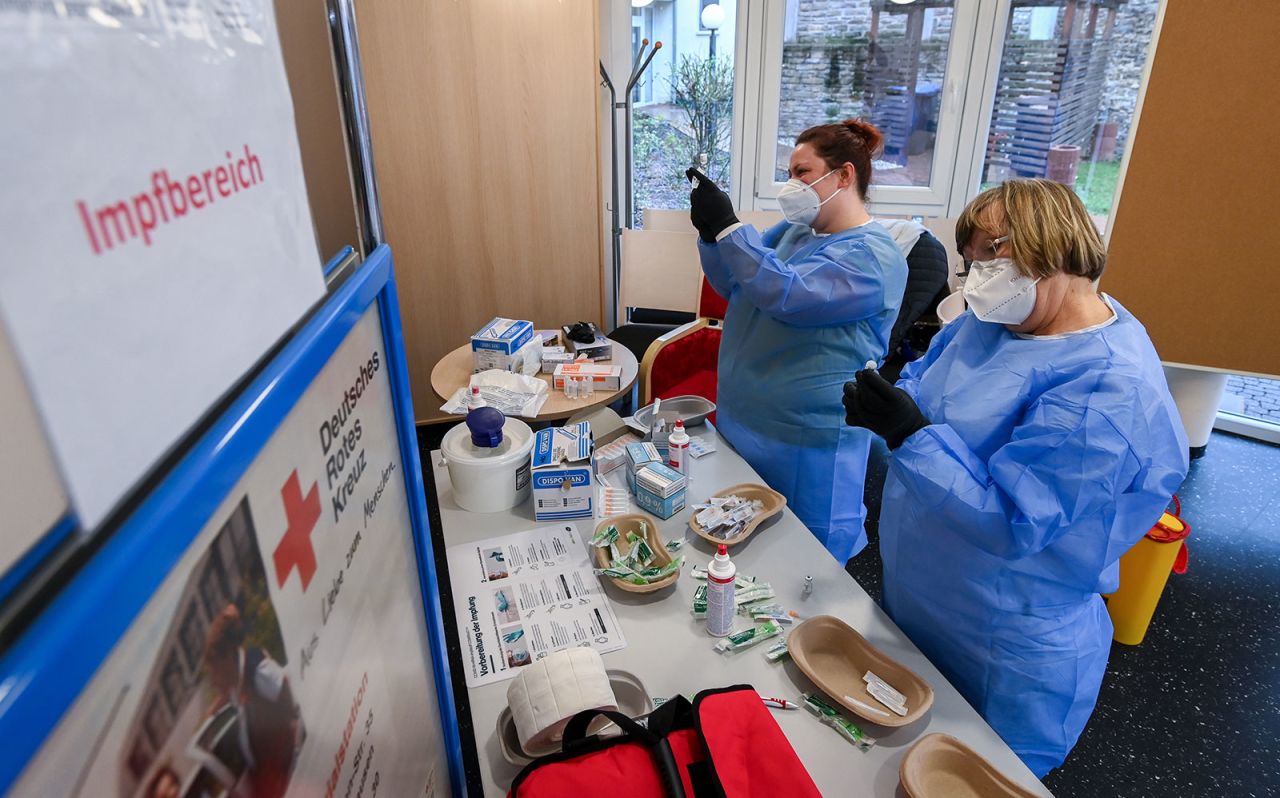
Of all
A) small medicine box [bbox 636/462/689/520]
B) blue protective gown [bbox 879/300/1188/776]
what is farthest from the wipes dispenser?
blue protective gown [bbox 879/300/1188/776]

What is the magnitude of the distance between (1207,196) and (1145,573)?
59.3 inches

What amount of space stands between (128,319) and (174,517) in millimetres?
69

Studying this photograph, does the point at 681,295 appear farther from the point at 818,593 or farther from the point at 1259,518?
the point at 1259,518

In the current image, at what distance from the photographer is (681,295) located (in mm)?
3365

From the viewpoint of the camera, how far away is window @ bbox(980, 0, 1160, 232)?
326 cm

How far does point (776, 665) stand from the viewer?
1.11 metres

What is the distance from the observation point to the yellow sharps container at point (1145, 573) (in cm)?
202

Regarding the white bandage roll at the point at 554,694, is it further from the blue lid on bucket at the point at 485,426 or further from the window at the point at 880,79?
the window at the point at 880,79

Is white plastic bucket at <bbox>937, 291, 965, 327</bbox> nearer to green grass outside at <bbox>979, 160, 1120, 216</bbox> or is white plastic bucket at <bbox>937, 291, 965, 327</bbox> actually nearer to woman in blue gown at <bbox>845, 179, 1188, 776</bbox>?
woman in blue gown at <bbox>845, 179, 1188, 776</bbox>

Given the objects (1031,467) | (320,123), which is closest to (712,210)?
(1031,467)

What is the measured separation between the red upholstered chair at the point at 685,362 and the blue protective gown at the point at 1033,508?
1.37 metres

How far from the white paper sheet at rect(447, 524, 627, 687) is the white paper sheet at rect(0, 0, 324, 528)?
913 millimetres

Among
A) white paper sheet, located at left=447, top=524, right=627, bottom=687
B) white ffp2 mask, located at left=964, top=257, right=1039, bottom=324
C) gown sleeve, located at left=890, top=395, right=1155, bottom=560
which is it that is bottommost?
white paper sheet, located at left=447, top=524, right=627, bottom=687

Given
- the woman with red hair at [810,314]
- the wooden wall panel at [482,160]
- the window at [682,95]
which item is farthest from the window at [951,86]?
the woman with red hair at [810,314]
